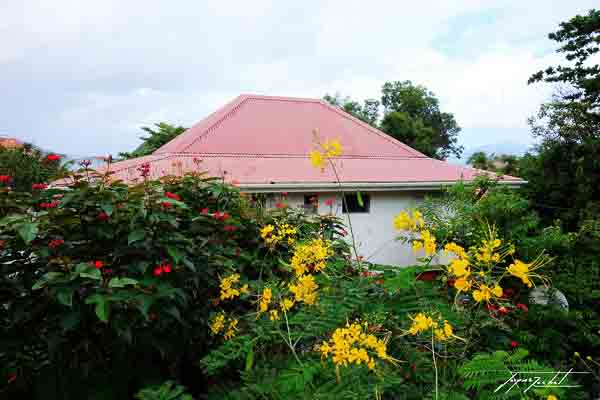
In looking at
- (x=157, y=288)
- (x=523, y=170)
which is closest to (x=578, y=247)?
(x=157, y=288)

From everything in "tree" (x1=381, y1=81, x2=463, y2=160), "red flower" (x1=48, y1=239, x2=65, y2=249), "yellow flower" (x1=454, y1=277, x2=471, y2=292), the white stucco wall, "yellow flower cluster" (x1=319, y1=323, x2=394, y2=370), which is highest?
"tree" (x1=381, y1=81, x2=463, y2=160)

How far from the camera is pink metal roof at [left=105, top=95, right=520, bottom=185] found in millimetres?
10461

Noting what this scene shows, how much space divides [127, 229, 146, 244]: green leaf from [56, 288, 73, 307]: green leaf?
314 millimetres

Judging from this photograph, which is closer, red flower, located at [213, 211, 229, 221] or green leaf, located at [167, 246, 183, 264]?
green leaf, located at [167, 246, 183, 264]

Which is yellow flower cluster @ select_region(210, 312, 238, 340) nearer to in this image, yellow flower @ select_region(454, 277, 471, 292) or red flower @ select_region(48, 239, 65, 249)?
red flower @ select_region(48, 239, 65, 249)

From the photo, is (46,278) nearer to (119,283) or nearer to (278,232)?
(119,283)

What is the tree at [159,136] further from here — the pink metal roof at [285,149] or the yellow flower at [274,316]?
the yellow flower at [274,316]

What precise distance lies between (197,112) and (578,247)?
52.3ft

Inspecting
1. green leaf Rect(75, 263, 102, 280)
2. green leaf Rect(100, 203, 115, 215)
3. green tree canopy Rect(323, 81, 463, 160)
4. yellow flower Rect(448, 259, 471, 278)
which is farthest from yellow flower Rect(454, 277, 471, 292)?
green tree canopy Rect(323, 81, 463, 160)

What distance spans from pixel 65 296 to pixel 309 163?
993 cm

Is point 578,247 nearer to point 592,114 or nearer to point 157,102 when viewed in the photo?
point 592,114

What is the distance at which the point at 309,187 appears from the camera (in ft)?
32.1

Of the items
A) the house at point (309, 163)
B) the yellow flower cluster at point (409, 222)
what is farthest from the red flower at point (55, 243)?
the house at point (309, 163)

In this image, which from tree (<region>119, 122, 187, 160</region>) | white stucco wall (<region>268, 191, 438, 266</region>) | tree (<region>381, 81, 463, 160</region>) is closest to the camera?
white stucco wall (<region>268, 191, 438, 266</region>)
